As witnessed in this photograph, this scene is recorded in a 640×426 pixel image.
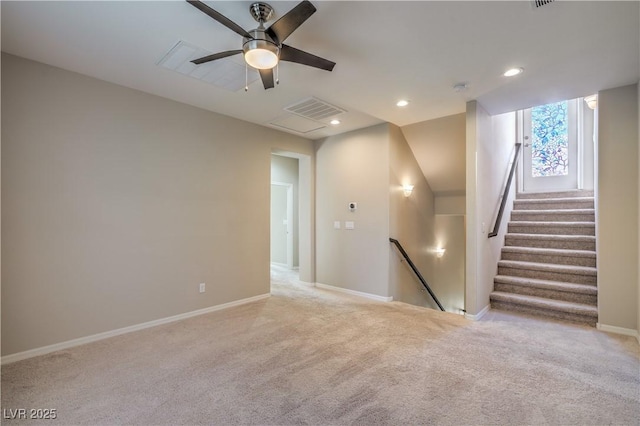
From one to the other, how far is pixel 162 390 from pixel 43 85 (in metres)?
3.05

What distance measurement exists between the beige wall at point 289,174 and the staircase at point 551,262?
167 inches

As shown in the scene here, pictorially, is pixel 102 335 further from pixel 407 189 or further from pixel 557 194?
pixel 557 194

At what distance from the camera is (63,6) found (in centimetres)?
213

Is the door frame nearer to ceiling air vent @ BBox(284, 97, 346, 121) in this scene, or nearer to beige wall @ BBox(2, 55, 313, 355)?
beige wall @ BBox(2, 55, 313, 355)

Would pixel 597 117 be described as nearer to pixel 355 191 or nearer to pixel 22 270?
pixel 355 191

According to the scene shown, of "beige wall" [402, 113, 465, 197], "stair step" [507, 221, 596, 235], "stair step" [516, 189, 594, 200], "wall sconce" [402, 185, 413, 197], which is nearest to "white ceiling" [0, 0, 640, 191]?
"beige wall" [402, 113, 465, 197]

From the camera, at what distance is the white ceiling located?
2.13 m

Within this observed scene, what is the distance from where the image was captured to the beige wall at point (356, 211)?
4730mm

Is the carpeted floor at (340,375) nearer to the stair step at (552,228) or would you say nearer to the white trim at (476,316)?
the white trim at (476,316)

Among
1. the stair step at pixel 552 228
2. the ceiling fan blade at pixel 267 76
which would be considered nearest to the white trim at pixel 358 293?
the stair step at pixel 552 228

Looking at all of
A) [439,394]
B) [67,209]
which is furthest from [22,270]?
[439,394]

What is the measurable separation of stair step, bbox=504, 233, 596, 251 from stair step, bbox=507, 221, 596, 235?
0.45 feet

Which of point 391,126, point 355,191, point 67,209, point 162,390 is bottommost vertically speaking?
point 162,390

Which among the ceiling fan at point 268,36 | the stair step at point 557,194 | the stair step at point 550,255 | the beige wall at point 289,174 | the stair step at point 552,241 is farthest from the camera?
the beige wall at point 289,174
